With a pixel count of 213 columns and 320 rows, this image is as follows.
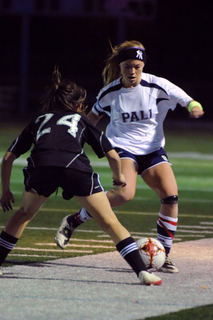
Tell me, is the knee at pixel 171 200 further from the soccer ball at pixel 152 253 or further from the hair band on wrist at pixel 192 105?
the hair band on wrist at pixel 192 105

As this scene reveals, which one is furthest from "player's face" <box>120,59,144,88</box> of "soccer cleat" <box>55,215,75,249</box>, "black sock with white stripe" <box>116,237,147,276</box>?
"black sock with white stripe" <box>116,237,147,276</box>

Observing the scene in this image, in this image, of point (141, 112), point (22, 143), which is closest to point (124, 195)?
point (141, 112)

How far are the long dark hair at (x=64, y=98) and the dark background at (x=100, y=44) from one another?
39402 millimetres

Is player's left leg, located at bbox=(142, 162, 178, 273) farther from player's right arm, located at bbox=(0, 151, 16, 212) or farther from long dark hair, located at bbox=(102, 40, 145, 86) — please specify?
player's right arm, located at bbox=(0, 151, 16, 212)

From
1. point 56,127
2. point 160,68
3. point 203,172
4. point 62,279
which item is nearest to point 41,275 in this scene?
point 62,279

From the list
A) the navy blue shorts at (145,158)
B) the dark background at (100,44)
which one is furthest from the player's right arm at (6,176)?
the dark background at (100,44)

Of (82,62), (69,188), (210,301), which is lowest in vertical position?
(82,62)

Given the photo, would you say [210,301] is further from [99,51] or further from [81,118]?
[99,51]

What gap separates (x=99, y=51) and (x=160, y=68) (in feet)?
18.9

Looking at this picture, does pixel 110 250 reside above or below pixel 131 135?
below

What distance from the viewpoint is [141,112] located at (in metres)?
7.45

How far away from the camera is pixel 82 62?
50750 millimetres

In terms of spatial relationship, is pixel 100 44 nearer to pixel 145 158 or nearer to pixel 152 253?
pixel 145 158

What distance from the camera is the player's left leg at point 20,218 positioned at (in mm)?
6109
